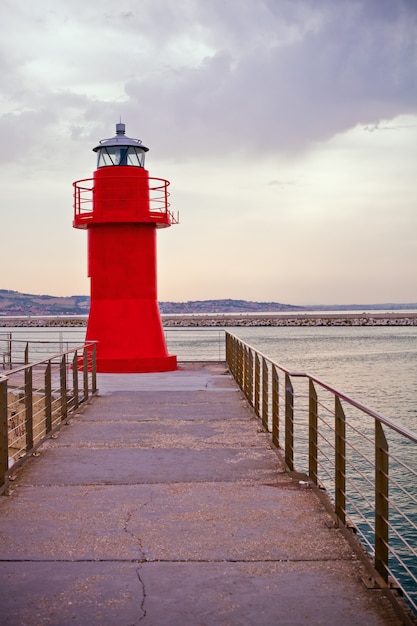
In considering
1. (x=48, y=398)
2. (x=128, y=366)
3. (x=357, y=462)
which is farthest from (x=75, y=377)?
(x=357, y=462)

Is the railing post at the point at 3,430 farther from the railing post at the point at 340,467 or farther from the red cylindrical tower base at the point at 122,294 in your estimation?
the red cylindrical tower base at the point at 122,294

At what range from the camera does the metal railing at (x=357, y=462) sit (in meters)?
4.16

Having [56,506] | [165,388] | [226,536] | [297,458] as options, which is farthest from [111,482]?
[297,458]

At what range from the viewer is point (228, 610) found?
3.75 metres

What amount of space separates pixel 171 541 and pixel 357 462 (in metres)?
11.1

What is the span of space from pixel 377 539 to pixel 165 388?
8992 millimetres

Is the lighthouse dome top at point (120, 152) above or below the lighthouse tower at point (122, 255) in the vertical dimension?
above

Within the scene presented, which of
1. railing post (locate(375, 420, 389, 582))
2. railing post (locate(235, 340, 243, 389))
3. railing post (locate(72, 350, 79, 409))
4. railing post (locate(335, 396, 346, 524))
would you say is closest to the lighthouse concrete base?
railing post (locate(235, 340, 243, 389))

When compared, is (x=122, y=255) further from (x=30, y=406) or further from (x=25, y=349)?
(x=30, y=406)

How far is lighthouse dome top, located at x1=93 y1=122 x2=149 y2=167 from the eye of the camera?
1552cm

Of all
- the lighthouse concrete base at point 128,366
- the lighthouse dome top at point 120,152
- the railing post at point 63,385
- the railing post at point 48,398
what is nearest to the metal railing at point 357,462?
the lighthouse concrete base at point 128,366

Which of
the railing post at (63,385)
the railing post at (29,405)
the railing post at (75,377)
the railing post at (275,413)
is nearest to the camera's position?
the railing post at (29,405)

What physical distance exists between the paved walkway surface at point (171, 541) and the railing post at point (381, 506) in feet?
0.54

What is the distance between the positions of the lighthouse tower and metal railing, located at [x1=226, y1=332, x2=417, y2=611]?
2.02m
